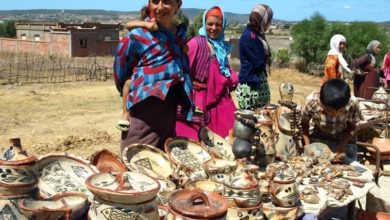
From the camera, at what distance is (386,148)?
420 centimetres

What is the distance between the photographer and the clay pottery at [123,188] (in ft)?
4.94

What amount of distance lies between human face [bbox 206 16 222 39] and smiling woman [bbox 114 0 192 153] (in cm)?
116

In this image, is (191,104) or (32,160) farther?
(191,104)


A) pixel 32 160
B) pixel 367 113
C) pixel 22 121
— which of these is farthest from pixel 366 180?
pixel 22 121

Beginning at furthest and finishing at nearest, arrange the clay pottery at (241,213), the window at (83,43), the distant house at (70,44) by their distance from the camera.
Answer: the window at (83,43)
the distant house at (70,44)
the clay pottery at (241,213)

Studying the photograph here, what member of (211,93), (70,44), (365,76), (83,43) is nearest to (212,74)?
(211,93)

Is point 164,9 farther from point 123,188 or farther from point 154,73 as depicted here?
point 123,188

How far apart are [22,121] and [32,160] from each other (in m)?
9.35

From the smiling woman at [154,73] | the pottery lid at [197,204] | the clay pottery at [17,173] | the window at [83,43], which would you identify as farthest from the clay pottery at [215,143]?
the window at [83,43]

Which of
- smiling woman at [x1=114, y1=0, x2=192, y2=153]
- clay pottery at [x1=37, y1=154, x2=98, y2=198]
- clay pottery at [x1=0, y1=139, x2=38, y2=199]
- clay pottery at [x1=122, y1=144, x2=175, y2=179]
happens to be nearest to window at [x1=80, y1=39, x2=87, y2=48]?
smiling woman at [x1=114, y1=0, x2=192, y2=153]

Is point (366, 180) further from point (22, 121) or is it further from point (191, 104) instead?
point (22, 121)

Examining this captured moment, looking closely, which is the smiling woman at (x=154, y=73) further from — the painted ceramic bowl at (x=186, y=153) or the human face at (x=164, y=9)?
the painted ceramic bowl at (x=186, y=153)

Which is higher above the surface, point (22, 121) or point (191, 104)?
point (191, 104)

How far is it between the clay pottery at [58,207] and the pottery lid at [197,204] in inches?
12.9
